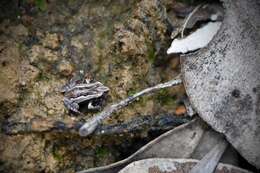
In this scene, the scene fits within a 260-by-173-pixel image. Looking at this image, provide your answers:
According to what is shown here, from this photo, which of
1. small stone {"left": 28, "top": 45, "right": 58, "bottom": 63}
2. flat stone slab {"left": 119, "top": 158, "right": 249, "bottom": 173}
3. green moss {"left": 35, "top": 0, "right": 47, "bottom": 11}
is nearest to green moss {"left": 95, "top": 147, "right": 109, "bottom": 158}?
flat stone slab {"left": 119, "top": 158, "right": 249, "bottom": 173}

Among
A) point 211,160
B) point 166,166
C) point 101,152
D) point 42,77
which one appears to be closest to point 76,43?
point 42,77

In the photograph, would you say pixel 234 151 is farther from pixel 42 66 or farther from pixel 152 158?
pixel 42 66

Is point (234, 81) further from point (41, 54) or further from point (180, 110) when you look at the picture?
point (41, 54)

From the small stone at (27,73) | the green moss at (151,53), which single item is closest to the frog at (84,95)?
the small stone at (27,73)

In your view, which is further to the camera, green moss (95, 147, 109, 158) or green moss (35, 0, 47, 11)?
green moss (35, 0, 47, 11)

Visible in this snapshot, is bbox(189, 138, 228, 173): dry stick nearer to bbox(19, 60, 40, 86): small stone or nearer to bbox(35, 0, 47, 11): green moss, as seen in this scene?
bbox(19, 60, 40, 86): small stone

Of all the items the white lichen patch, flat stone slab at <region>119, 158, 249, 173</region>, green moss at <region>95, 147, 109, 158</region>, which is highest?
the white lichen patch

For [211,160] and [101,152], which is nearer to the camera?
[211,160]
